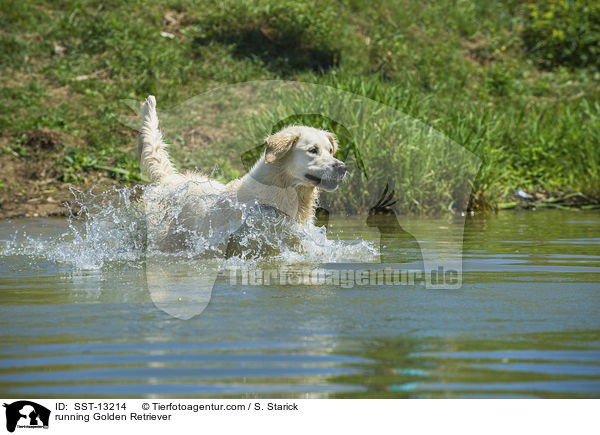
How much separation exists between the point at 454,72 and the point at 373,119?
6.84 metres

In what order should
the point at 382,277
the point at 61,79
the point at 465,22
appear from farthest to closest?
the point at 465,22
the point at 61,79
the point at 382,277

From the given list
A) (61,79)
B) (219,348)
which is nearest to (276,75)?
(61,79)

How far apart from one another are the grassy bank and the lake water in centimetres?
554

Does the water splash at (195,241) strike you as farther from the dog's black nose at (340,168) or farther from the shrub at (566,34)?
the shrub at (566,34)

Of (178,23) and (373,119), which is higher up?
(178,23)

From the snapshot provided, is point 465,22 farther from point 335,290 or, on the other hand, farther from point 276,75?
point 335,290

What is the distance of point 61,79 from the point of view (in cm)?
1542

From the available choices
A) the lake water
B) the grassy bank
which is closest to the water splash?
the lake water

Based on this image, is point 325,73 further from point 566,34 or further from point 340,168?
point 340,168

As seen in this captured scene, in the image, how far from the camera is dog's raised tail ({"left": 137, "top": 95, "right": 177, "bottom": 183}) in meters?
8.21

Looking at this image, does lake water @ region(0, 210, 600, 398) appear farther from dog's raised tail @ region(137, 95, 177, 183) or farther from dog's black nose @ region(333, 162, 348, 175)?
dog's raised tail @ region(137, 95, 177, 183)

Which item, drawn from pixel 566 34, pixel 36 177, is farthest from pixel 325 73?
pixel 36 177
